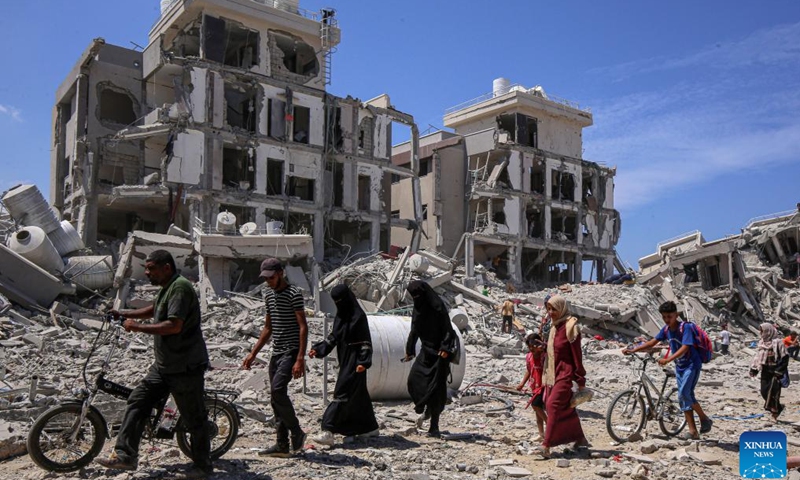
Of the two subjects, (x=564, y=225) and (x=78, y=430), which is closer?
(x=78, y=430)

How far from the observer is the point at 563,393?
653 centimetres

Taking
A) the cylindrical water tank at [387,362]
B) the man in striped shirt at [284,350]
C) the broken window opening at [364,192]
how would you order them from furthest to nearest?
the broken window opening at [364,192]
the cylindrical water tank at [387,362]
the man in striped shirt at [284,350]

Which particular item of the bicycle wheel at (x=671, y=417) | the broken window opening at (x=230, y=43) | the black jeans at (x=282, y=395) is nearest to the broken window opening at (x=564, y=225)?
the broken window opening at (x=230, y=43)

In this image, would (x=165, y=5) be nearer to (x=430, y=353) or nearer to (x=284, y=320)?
(x=430, y=353)

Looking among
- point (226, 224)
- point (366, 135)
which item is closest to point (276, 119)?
point (366, 135)

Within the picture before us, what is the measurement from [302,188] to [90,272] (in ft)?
50.1

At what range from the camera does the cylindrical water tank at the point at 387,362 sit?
9.51 metres

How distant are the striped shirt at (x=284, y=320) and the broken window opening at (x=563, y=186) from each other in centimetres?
4148

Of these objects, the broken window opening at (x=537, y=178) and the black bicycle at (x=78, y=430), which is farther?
the broken window opening at (x=537, y=178)

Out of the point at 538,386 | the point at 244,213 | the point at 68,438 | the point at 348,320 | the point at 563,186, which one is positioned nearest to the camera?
the point at 68,438

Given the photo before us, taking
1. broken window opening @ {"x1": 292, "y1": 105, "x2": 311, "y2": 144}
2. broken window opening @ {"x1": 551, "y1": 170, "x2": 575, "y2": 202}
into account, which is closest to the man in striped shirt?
broken window opening @ {"x1": 292, "y1": 105, "x2": 311, "y2": 144}

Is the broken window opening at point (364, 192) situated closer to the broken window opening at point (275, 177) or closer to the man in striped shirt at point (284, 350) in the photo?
the broken window opening at point (275, 177)

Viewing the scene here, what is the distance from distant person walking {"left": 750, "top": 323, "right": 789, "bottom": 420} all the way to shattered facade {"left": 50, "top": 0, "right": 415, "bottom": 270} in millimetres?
22628

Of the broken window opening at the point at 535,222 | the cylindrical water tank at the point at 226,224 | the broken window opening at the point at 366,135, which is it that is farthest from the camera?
the broken window opening at the point at 535,222
